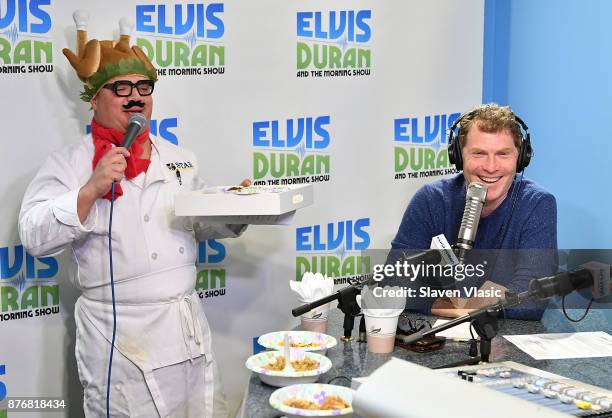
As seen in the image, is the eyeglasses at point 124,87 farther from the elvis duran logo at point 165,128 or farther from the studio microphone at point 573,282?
the studio microphone at point 573,282

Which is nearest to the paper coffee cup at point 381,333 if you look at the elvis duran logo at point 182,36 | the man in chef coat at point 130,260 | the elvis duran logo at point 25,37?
the man in chef coat at point 130,260

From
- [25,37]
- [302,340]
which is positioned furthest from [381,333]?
[25,37]

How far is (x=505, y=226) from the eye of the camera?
2.82 metres

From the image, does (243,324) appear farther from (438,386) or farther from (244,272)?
(438,386)

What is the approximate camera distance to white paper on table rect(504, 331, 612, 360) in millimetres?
2246

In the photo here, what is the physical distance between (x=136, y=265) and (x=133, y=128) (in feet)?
1.82

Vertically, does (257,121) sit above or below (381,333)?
above

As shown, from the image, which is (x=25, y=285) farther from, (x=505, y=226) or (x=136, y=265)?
(x=505, y=226)

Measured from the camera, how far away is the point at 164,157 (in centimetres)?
317

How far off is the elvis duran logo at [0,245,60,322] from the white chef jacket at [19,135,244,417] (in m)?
0.53

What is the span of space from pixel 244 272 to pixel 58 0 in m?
1.59

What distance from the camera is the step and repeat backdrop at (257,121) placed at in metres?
3.53

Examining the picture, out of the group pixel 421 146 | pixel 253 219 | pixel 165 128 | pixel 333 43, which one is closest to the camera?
pixel 253 219

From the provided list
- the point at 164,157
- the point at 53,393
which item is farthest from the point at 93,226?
the point at 53,393
